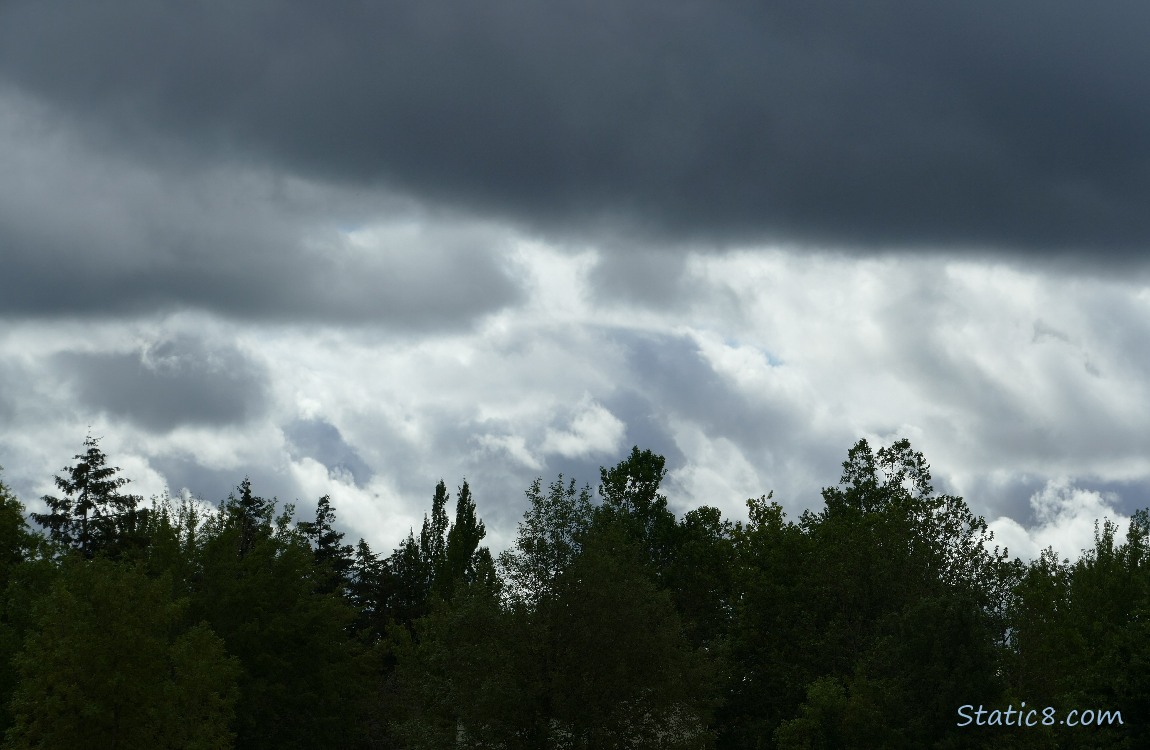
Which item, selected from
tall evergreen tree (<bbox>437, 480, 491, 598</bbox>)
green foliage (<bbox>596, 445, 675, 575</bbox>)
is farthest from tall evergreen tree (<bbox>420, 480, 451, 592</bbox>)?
green foliage (<bbox>596, 445, 675, 575</bbox>)

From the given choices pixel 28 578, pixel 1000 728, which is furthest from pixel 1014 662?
pixel 28 578

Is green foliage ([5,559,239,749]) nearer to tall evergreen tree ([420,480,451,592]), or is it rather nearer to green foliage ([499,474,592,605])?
green foliage ([499,474,592,605])

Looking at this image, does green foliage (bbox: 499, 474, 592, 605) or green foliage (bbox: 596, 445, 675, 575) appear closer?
green foliage (bbox: 499, 474, 592, 605)

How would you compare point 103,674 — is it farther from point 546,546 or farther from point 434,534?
Result: point 434,534

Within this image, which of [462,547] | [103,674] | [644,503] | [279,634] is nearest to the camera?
[103,674]

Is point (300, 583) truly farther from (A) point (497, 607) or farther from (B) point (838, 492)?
(B) point (838, 492)

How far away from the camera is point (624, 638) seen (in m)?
47.8

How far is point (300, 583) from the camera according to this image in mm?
65562

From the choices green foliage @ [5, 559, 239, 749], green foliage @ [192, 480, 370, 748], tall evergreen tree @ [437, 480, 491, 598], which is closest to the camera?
green foliage @ [5, 559, 239, 749]

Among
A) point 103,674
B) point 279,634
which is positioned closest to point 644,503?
point 279,634

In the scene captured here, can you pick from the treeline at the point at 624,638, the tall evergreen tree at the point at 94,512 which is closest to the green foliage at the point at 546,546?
the treeline at the point at 624,638

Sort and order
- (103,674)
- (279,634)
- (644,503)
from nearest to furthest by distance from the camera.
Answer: (103,674) → (279,634) → (644,503)

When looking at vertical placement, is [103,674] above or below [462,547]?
below

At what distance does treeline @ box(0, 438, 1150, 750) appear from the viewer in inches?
1703
